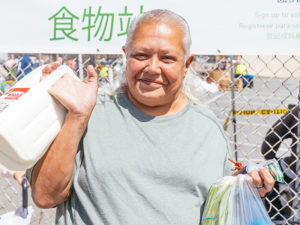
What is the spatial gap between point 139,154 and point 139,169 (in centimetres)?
6

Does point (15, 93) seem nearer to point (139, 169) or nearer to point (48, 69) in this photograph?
point (48, 69)

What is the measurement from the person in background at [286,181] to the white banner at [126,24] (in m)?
0.93

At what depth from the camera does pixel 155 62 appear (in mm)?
1472

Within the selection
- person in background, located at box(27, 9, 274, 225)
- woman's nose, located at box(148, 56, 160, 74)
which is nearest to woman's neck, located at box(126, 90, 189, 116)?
person in background, located at box(27, 9, 274, 225)

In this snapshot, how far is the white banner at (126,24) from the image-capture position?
86.5 inches

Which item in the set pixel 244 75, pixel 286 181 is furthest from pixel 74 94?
pixel 244 75

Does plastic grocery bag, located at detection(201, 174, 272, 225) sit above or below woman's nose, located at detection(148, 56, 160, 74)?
below

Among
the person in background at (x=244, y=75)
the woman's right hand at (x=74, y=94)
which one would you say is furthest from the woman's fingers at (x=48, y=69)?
the person in background at (x=244, y=75)

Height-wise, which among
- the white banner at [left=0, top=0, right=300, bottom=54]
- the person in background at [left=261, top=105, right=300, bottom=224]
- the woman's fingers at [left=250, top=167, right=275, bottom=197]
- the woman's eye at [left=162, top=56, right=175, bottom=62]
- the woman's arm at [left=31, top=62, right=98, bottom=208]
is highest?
the white banner at [left=0, top=0, right=300, bottom=54]

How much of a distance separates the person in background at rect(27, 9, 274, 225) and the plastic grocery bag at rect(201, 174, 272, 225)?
0.05 m

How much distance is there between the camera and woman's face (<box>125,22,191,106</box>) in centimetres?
146

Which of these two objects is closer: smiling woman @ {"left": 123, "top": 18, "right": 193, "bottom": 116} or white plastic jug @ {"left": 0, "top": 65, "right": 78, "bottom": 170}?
white plastic jug @ {"left": 0, "top": 65, "right": 78, "bottom": 170}

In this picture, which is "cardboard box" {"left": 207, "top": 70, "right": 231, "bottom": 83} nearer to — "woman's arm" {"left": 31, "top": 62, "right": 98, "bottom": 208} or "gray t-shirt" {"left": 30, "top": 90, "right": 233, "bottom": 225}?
"gray t-shirt" {"left": 30, "top": 90, "right": 233, "bottom": 225}

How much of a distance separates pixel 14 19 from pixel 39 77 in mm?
1084
